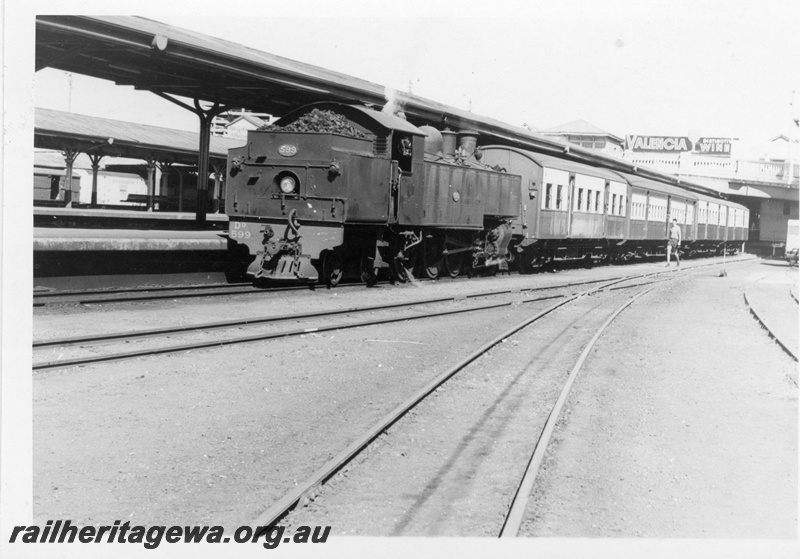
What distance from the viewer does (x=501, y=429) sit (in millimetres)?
6641

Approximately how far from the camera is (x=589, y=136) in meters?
64.5

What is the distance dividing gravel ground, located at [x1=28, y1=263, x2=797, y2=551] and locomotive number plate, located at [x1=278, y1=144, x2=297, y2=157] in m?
3.94

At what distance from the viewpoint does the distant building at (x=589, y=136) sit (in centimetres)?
6225

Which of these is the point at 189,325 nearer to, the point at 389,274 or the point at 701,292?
the point at 389,274

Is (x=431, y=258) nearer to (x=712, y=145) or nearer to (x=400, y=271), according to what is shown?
(x=400, y=271)

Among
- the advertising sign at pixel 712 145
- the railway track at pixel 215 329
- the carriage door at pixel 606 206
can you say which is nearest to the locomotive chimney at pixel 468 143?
the railway track at pixel 215 329

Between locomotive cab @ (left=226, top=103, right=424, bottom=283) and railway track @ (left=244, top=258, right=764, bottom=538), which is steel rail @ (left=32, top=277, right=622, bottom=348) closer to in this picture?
locomotive cab @ (left=226, top=103, right=424, bottom=283)

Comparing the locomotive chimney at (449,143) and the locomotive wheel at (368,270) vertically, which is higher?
the locomotive chimney at (449,143)

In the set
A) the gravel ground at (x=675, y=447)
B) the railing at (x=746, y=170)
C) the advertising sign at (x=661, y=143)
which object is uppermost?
the advertising sign at (x=661, y=143)

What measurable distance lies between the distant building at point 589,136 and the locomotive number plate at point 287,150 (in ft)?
163

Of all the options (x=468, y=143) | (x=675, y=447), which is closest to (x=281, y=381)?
(x=675, y=447)

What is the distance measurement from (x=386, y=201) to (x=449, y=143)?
4311 millimetres

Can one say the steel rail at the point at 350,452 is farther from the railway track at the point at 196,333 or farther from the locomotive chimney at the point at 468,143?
the locomotive chimney at the point at 468,143

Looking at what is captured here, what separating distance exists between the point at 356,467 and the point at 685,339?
26.6 ft
